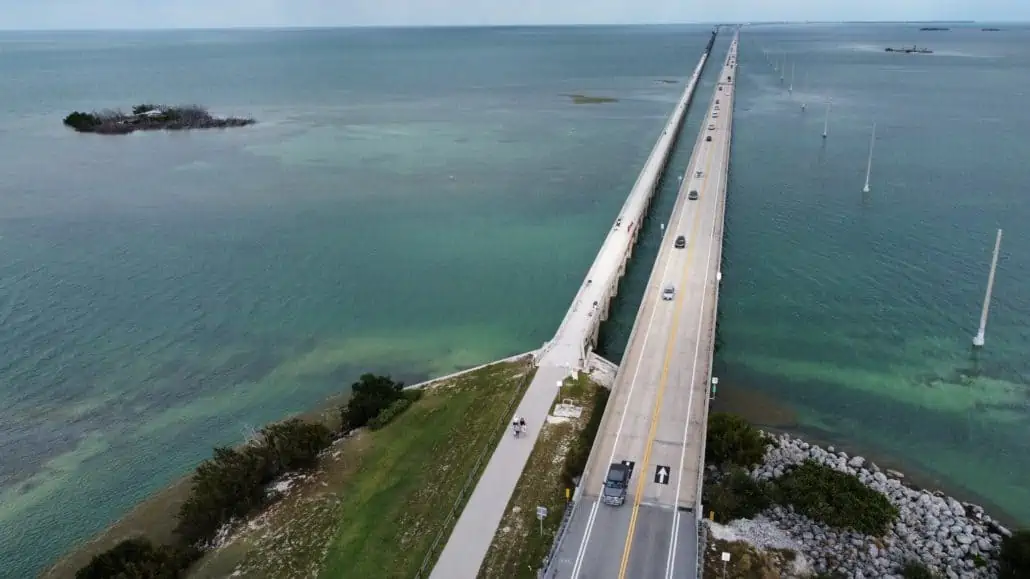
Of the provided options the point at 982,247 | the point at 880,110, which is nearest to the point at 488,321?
the point at 982,247

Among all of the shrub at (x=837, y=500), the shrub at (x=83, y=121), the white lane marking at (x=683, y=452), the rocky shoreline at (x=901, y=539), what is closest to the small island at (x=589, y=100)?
the shrub at (x=83, y=121)

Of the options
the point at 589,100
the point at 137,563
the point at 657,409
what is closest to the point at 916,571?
the point at 657,409

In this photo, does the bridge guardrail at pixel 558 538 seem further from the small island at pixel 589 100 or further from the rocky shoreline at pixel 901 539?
the small island at pixel 589 100

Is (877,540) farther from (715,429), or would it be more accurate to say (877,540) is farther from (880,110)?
(880,110)

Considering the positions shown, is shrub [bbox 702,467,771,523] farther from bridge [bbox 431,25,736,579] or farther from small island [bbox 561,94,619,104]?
small island [bbox 561,94,619,104]

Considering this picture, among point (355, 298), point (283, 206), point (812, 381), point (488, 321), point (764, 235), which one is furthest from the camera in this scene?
point (283, 206)
